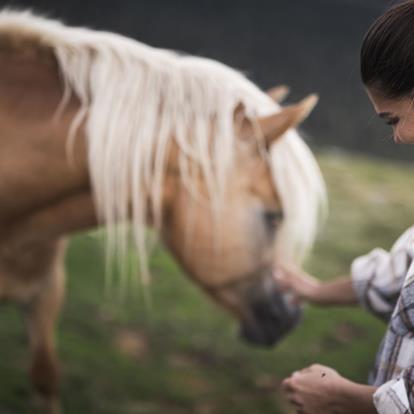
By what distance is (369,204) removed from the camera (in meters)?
4.64

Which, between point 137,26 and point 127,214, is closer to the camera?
point 127,214

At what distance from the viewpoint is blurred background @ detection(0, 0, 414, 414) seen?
2398 millimetres

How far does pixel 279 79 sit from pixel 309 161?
4395mm

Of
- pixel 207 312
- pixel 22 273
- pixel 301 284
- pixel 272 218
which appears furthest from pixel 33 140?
pixel 207 312

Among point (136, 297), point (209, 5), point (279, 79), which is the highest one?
point (209, 5)

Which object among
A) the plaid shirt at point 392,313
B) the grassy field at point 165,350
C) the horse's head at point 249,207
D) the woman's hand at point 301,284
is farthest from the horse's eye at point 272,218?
the grassy field at point 165,350

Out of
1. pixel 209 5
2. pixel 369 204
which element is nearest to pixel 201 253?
pixel 369 204

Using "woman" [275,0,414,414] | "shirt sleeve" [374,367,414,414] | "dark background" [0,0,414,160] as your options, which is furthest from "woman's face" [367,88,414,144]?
"dark background" [0,0,414,160]

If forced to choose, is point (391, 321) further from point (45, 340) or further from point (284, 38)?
point (284, 38)

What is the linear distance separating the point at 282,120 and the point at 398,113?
729mm

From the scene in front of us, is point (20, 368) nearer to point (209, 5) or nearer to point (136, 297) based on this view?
point (136, 297)

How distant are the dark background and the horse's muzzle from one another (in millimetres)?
4080

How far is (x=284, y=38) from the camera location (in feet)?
20.9

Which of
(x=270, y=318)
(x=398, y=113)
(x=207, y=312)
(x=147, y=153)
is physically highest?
(x=398, y=113)
